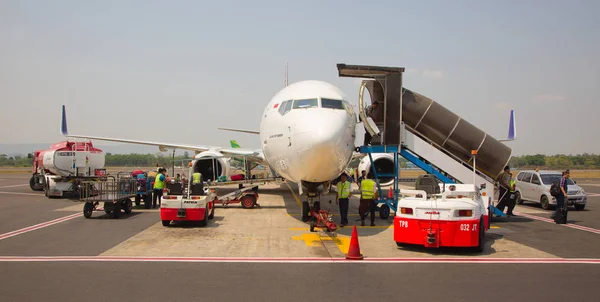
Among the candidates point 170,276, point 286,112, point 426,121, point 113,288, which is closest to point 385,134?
point 426,121

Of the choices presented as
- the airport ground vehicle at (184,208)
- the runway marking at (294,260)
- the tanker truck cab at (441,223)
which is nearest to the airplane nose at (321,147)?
the tanker truck cab at (441,223)

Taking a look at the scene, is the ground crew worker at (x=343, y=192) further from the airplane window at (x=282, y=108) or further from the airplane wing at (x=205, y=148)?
the airplane wing at (x=205, y=148)

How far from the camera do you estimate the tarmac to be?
21.5 feet

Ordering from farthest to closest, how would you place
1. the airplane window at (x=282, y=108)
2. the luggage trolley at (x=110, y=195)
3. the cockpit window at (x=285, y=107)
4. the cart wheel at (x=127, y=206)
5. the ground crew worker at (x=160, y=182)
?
the ground crew worker at (x=160, y=182) → the cart wheel at (x=127, y=206) → the luggage trolley at (x=110, y=195) → the airplane window at (x=282, y=108) → the cockpit window at (x=285, y=107)

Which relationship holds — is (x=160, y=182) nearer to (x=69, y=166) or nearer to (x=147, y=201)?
(x=147, y=201)

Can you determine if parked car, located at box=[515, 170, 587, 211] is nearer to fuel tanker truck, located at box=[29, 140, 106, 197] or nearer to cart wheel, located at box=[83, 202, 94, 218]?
cart wheel, located at box=[83, 202, 94, 218]

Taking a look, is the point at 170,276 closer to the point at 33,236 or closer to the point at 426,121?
the point at 33,236

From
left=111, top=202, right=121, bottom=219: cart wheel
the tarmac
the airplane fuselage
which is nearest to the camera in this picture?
the tarmac

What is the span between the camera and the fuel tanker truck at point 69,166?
23.5 metres

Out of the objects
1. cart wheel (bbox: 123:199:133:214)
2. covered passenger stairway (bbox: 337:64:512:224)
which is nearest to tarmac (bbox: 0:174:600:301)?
covered passenger stairway (bbox: 337:64:512:224)

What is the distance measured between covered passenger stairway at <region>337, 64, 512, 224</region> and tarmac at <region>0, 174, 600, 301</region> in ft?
A: 6.82

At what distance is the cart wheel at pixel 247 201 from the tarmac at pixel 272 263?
4.05 m

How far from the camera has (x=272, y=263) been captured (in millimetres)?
8523

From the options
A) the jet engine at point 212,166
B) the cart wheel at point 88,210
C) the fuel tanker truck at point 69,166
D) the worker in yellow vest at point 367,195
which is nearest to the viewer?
the worker in yellow vest at point 367,195
